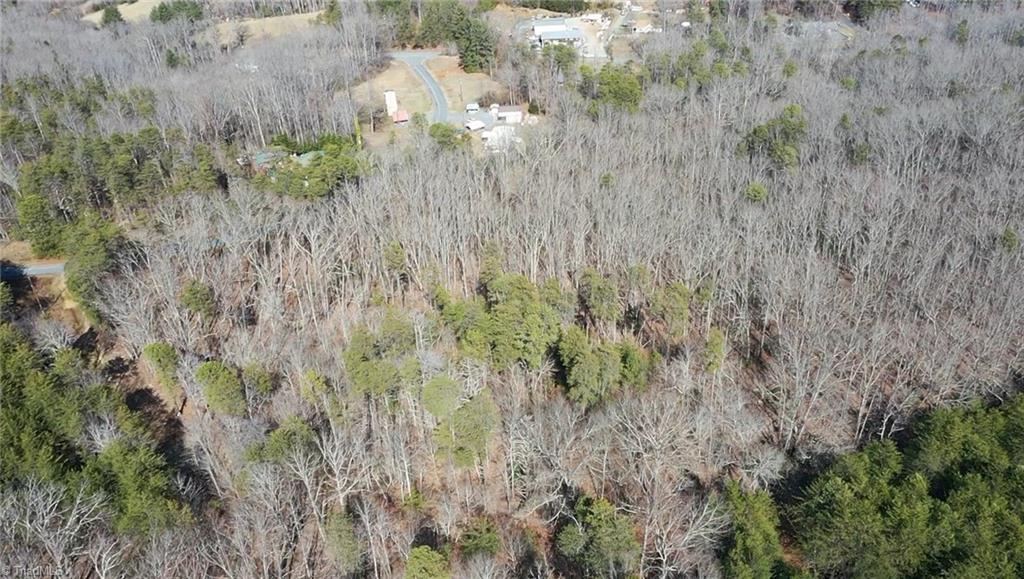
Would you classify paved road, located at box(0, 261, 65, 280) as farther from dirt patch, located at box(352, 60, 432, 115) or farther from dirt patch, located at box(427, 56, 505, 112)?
dirt patch, located at box(427, 56, 505, 112)

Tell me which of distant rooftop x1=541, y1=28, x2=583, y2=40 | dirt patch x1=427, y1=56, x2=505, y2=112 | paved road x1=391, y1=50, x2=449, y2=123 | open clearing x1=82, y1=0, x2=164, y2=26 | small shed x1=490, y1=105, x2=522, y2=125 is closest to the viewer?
small shed x1=490, y1=105, x2=522, y2=125

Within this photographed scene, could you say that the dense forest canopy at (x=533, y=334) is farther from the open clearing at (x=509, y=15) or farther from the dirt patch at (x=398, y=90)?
the open clearing at (x=509, y=15)

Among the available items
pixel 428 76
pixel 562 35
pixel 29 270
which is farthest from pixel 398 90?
pixel 29 270

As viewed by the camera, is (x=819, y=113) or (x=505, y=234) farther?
(x=819, y=113)

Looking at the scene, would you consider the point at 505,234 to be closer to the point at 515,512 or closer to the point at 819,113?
the point at 515,512

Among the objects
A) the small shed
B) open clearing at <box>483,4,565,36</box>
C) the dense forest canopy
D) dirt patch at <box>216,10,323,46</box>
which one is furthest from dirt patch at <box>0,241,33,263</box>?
open clearing at <box>483,4,565,36</box>

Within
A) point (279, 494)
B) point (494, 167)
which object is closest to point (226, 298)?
point (279, 494)

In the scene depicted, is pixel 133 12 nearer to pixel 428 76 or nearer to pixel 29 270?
pixel 428 76
